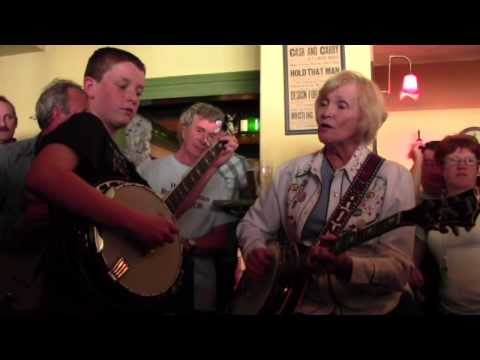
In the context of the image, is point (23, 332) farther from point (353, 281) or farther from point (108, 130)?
point (353, 281)

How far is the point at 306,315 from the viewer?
1.40 metres

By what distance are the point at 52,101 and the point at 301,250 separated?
0.93 m

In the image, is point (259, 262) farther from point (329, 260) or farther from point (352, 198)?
point (352, 198)

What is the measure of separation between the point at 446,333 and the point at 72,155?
4.01ft

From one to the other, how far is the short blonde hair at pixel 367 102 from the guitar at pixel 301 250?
26 cm

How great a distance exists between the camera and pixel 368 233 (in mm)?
1335

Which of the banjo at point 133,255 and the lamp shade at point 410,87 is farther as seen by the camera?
the lamp shade at point 410,87

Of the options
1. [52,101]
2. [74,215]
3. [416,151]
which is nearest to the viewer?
[74,215]

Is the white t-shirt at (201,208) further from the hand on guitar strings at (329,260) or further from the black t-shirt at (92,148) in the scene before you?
the hand on guitar strings at (329,260)

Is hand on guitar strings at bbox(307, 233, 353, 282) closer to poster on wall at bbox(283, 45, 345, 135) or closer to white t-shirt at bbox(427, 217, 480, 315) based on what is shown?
white t-shirt at bbox(427, 217, 480, 315)

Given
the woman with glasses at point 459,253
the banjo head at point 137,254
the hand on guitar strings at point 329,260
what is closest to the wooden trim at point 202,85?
the banjo head at point 137,254

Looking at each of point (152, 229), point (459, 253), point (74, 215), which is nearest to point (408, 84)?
point (459, 253)

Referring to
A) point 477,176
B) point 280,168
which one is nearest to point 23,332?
point 280,168

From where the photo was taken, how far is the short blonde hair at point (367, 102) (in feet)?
4.65
